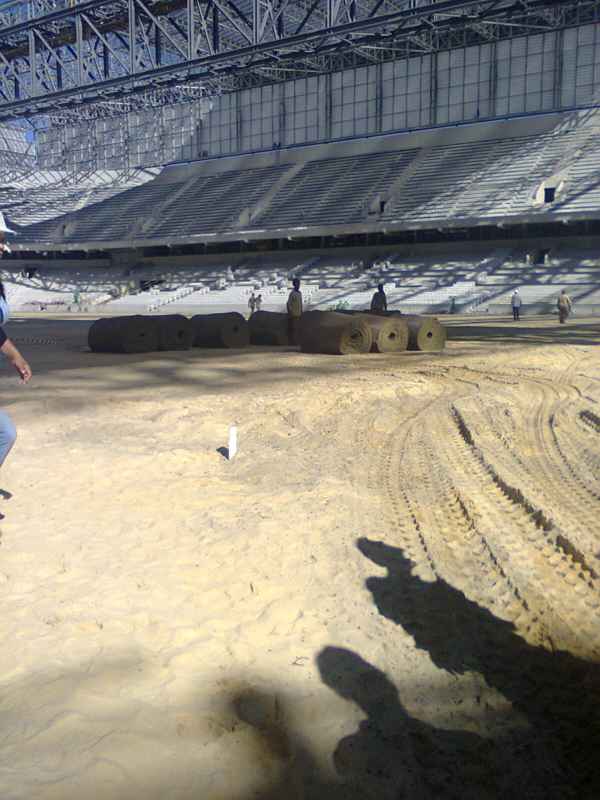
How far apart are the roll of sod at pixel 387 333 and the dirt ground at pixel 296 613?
868cm

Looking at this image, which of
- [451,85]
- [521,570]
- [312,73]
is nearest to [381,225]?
[451,85]

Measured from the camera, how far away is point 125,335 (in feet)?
60.1

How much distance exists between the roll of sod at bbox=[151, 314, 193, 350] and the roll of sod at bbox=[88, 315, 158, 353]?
0.45 feet

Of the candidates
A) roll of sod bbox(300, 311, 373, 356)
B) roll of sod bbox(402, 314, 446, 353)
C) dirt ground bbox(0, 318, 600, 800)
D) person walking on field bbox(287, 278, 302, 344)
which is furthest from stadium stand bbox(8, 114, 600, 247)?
dirt ground bbox(0, 318, 600, 800)

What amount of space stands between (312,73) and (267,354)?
42318 mm

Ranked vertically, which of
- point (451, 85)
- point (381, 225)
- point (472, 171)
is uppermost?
point (451, 85)

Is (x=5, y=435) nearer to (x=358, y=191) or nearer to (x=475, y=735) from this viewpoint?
(x=475, y=735)

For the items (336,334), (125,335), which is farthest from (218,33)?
(336,334)

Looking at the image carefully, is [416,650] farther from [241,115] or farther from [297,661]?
[241,115]

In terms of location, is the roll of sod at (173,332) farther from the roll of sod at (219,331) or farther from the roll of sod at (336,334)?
the roll of sod at (336,334)

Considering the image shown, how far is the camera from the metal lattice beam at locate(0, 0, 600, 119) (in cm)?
2880

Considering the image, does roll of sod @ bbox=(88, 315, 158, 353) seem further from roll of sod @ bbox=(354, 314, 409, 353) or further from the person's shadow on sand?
the person's shadow on sand

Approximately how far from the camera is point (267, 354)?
58.7 ft

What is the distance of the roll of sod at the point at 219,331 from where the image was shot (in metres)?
19.6
